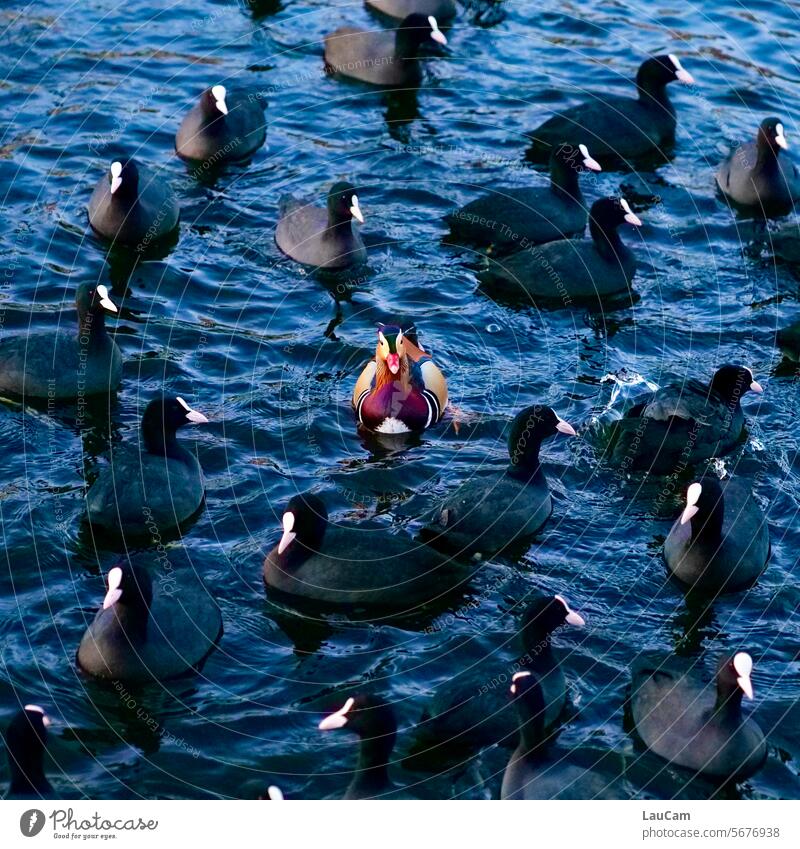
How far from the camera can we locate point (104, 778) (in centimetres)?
1234

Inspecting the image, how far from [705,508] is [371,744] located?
421cm

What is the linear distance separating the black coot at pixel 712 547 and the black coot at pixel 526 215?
5645 millimetres

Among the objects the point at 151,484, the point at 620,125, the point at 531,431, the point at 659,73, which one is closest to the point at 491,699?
the point at 531,431

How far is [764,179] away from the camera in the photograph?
819 inches

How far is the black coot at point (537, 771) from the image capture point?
1215 centimetres

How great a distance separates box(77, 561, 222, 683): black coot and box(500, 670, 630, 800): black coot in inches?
112

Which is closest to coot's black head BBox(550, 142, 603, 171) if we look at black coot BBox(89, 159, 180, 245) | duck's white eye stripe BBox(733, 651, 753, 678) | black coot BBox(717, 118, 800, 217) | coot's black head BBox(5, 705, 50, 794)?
black coot BBox(717, 118, 800, 217)

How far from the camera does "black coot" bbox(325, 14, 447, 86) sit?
75.9 ft

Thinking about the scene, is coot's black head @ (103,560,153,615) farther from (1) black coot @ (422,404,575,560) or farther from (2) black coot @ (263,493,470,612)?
(1) black coot @ (422,404,575,560)

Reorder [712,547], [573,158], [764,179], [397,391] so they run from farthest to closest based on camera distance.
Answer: [764,179] → [573,158] → [397,391] → [712,547]

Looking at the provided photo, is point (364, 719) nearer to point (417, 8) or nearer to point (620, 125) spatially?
point (620, 125)

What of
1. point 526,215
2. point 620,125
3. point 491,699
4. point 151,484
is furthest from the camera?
point 620,125

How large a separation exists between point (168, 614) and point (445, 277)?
6984mm

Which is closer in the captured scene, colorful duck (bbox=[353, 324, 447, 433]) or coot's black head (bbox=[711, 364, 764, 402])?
colorful duck (bbox=[353, 324, 447, 433])
